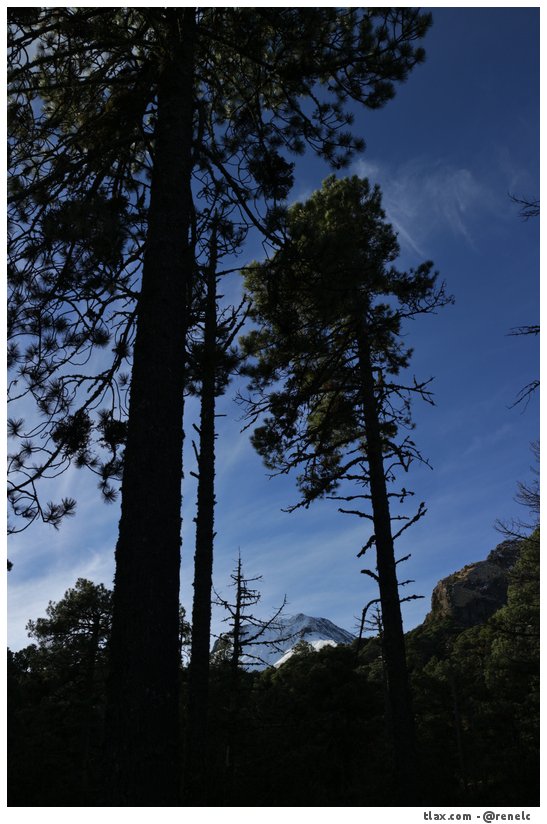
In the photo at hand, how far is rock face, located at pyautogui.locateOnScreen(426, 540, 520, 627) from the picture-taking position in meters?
91.9

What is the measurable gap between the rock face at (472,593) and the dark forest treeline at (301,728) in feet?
213

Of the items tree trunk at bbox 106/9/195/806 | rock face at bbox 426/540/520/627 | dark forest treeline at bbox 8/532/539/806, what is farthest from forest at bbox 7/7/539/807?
rock face at bbox 426/540/520/627

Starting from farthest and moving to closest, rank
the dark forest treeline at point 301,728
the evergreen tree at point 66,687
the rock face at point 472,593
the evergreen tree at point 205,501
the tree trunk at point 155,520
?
the rock face at point 472,593, the evergreen tree at point 66,687, the dark forest treeline at point 301,728, the evergreen tree at point 205,501, the tree trunk at point 155,520

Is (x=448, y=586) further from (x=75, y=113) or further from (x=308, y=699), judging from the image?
(x=75, y=113)

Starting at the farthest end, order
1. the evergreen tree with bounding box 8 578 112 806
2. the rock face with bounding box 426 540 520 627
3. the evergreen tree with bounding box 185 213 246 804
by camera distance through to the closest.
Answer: the rock face with bounding box 426 540 520 627
the evergreen tree with bounding box 8 578 112 806
the evergreen tree with bounding box 185 213 246 804

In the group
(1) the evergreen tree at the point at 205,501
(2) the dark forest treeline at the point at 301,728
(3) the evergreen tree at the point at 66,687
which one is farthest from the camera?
(3) the evergreen tree at the point at 66,687

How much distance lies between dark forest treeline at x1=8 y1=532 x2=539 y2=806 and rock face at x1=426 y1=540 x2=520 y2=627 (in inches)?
2558

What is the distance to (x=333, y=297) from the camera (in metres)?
6.57

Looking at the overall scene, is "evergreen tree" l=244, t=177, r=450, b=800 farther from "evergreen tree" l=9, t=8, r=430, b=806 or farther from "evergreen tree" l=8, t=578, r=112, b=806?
"evergreen tree" l=8, t=578, r=112, b=806

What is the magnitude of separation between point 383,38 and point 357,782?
2255cm

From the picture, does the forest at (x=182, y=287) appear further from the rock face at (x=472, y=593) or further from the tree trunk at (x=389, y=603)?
the rock face at (x=472, y=593)

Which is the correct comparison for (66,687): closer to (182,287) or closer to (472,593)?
(182,287)

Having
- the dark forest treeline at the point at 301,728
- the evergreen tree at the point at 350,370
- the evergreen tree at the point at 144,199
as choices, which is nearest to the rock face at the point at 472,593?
the dark forest treeline at the point at 301,728

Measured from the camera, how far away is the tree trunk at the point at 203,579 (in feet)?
24.4
